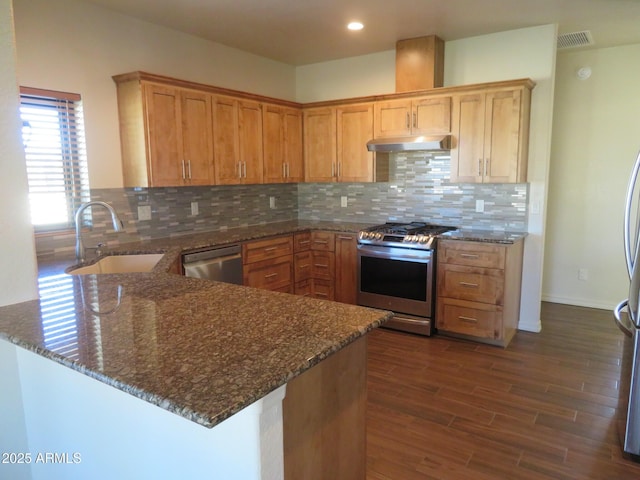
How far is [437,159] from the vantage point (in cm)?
446

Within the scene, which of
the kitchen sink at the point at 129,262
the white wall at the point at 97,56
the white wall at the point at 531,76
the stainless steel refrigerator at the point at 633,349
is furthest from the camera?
the white wall at the point at 531,76

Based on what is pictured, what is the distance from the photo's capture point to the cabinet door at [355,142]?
447 cm

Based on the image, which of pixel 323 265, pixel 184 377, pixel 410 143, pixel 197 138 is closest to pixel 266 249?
pixel 323 265

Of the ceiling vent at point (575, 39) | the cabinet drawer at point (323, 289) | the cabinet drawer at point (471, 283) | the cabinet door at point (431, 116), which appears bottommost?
the cabinet drawer at point (323, 289)

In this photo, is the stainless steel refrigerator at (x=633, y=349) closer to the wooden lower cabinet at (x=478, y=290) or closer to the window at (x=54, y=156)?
the wooden lower cabinet at (x=478, y=290)

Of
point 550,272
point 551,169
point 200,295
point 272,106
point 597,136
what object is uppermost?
point 272,106

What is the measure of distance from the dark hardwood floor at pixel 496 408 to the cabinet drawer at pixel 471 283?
0.41 m

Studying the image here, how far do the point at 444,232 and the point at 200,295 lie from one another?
2.79 m

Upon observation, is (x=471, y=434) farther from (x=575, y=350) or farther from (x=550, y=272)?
(x=550, y=272)

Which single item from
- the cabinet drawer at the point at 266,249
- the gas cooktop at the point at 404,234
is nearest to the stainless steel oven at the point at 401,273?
the gas cooktop at the point at 404,234

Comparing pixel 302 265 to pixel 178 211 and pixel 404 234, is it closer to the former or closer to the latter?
pixel 404 234

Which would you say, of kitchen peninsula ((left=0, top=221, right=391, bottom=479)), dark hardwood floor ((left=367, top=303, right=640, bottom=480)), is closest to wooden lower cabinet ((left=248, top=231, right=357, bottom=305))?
dark hardwood floor ((left=367, top=303, right=640, bottom=480))

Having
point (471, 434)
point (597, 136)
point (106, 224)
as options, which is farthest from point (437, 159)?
point (106, 224)

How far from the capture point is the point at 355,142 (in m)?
4.56
